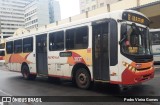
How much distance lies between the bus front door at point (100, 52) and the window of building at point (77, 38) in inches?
20.6

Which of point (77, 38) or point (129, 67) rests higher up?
point (77, 38)

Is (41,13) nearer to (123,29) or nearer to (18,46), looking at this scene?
(18,46)

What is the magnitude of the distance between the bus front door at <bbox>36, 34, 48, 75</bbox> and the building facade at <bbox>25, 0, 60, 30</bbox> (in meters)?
121

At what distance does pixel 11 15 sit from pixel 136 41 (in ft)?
508

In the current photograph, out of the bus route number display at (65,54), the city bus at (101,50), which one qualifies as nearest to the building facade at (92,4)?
the city bus at (101,50)

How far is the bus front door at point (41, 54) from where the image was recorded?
12449 millimetres

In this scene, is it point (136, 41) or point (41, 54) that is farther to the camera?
point (41, 54)

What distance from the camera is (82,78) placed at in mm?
10031

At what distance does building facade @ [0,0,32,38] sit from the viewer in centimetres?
14788

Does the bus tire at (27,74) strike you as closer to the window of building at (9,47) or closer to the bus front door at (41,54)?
the bus front door at (41,54)

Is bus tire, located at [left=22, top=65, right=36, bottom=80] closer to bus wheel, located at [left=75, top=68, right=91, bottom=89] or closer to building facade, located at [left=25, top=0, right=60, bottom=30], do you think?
bus wheel, located at [left=75, top=68, right=91, bottom=89]

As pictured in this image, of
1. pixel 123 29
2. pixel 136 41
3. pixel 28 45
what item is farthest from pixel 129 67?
pixel 28 45

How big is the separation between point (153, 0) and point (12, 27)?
13667cm

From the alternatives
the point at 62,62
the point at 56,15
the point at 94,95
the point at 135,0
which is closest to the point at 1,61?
the point at 135,0
